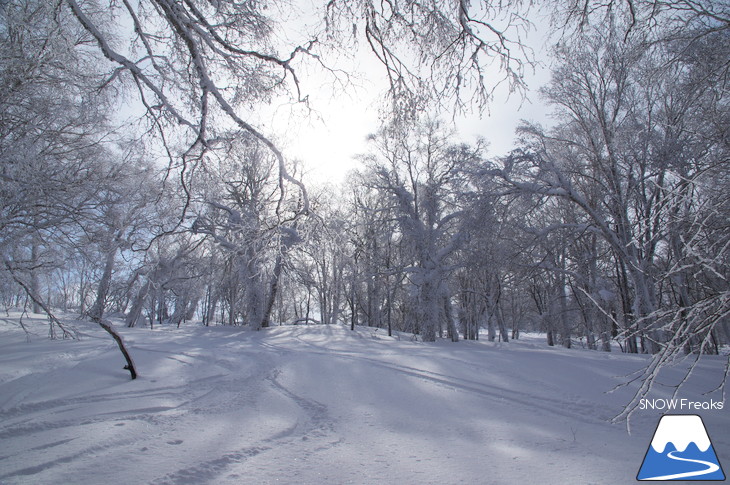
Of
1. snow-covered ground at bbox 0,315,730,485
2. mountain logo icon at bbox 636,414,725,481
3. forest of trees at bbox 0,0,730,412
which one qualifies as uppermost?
forest of trees at bbox 0,0,730,412

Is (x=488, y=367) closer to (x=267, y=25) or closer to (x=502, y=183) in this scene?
(x=502, y=183)

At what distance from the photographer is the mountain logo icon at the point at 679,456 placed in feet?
8.04

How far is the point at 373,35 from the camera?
10.4 ft

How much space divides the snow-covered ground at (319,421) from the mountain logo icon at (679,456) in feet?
0.64

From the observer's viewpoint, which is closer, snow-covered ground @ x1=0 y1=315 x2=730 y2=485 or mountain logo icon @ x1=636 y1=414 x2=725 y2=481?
mountain logo icon @ x1=636 y1=414 x2=725 y2=481

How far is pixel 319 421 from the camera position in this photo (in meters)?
3.81

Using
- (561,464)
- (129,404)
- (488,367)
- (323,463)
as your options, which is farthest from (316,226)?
(488,367)

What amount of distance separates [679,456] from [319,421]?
10.1 ft

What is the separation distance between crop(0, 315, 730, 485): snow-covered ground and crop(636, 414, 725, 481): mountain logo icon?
195 millimetres

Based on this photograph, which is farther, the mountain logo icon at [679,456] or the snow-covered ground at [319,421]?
the snow-covered ground at [319,421]

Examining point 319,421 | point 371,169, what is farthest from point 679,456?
point 371,169

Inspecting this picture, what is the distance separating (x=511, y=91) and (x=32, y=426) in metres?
5.51

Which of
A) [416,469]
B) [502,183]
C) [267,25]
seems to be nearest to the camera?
[416,469]

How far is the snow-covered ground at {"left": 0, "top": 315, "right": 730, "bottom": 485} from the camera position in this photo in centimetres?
266
